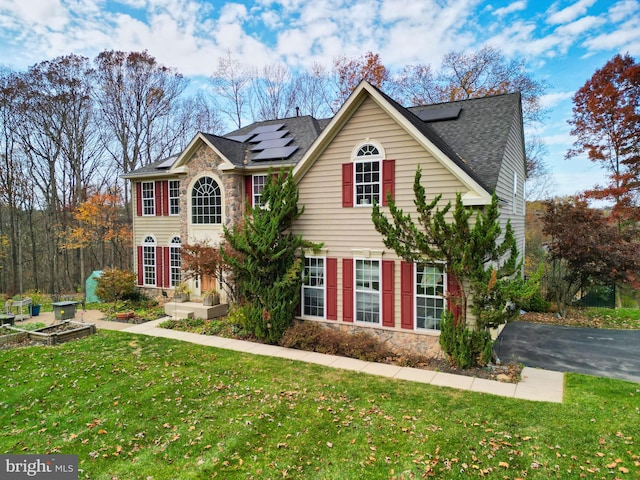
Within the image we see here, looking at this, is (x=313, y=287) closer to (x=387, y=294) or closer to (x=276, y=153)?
(x=387, y=294)

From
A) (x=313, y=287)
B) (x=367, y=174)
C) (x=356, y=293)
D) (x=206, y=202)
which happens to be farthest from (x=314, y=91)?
(x=356, y=293)

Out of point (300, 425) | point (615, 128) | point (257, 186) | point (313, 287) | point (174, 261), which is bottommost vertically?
point (300, 425)

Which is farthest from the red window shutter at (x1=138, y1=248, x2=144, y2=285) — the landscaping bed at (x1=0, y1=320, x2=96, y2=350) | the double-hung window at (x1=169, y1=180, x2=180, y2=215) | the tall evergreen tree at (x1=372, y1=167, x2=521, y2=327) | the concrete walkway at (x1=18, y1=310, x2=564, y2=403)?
the tall evergreen tree at (x1=372, y1=167, x2=521, y2=327)

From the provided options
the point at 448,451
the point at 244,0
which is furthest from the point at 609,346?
the point at 244,0

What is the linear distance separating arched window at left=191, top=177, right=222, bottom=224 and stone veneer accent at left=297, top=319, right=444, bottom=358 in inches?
301

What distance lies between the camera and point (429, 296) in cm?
1059

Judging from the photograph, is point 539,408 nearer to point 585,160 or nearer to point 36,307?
point 36,307

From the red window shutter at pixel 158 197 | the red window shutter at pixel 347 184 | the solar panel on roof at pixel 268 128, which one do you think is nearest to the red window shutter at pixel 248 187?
the solar panel on roof at pixel 268 128

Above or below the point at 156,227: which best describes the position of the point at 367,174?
above

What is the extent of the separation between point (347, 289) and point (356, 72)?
20.4m

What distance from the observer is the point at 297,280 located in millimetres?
11984

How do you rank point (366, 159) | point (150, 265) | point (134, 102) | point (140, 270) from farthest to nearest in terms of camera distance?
1. point (134, 102)
2. point (140, 270)
3. point (150, 265)
4. point (366, 159)

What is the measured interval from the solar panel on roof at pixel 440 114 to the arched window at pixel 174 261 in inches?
470

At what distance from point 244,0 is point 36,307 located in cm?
1636
